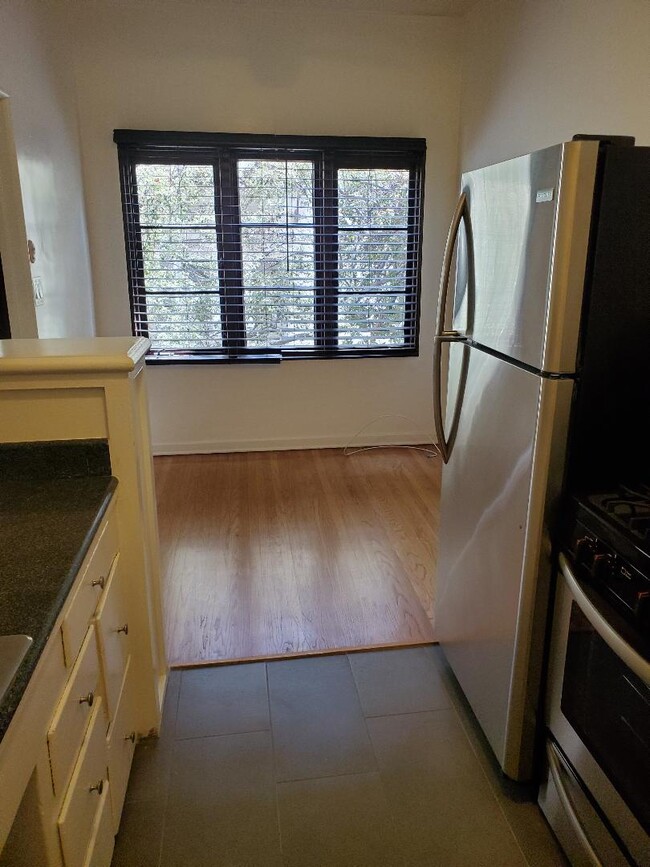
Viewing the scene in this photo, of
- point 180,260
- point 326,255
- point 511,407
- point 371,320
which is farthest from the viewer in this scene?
point 371,320

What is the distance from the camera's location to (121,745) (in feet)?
5.11

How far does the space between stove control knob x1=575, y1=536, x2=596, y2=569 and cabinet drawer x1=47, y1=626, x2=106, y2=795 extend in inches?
40.9

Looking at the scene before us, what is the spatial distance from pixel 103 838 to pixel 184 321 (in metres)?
3.32

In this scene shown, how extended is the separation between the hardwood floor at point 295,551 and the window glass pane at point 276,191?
1.59m

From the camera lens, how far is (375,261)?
425 centimetres

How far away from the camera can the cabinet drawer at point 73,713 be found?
3.39 ft

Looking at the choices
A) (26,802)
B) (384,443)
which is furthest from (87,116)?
(26,802)

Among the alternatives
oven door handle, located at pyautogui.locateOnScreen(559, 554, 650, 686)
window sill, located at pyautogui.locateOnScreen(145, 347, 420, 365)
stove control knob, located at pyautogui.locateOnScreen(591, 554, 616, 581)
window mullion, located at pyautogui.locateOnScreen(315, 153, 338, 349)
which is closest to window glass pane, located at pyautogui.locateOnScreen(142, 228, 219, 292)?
window sill, located at pyautogui.locateOnScreen(145, 347, 420, 365)

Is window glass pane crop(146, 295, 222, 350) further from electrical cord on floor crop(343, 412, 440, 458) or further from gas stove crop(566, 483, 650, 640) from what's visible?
gas stove crop(566, 483, 650, 640)

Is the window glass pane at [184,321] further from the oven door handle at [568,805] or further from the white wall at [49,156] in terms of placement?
the oven door handle at [568,805]

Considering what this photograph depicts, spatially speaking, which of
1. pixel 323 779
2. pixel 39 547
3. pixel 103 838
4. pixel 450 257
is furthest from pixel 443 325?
pixel 103 838

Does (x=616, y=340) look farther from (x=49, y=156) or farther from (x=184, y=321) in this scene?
(x=184, y=321)

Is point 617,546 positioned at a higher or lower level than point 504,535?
higher

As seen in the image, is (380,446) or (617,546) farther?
(380,446)
